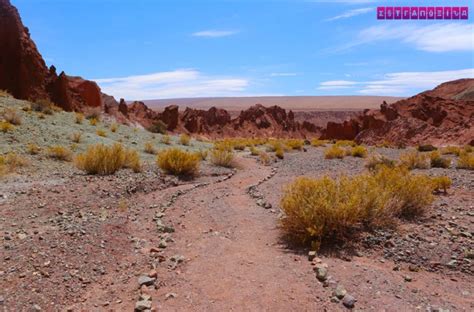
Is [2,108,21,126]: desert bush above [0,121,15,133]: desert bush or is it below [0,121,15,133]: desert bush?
above

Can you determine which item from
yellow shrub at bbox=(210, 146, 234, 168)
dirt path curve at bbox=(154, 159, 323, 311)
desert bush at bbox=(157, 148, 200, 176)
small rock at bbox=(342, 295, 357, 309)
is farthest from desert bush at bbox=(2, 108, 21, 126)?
small rock at bbox=(342, 295, 357, 309)

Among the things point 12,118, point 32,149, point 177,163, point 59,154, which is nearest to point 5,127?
point 12,118

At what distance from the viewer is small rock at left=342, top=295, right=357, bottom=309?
4.13 meters

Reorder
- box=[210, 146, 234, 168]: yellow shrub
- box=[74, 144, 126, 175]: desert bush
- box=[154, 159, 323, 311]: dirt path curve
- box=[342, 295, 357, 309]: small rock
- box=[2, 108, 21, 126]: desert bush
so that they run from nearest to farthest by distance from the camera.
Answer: box=[342, 295, 357, 309]: small rock → box=[154, 159, 323, 311]: dirt path curve → box=[74, 144, 126, 175]: desert bush → box=[210, 146, 234, 168]: yellow shrub → box=[2, 108, 21, 126]: desert bush

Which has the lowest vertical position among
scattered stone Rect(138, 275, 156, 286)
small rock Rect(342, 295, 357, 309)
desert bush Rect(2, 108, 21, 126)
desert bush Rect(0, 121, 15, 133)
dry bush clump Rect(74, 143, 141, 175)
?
small rock Rect(342, 295, 357, 309)

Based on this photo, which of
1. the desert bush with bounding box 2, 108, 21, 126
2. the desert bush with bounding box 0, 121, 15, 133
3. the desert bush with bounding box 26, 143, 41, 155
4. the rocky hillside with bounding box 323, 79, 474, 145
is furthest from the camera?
the rocky hillside with bounding box 323, 79, 474, 145

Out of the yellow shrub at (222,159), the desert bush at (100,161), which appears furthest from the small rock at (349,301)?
the yellow shrub at (222,159)

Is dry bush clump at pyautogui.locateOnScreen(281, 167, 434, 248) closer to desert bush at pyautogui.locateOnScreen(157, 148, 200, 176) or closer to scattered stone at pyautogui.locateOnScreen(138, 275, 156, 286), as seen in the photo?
scattered stone at pyautogui.locateOnScreen(138, 275, 156, 286)

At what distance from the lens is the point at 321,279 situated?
4.75m

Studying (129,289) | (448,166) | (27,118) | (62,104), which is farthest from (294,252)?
(62,104)

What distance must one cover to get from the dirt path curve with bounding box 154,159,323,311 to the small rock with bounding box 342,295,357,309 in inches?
10.1

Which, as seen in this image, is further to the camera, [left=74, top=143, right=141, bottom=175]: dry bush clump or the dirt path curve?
[left=74, top=143, right=141, bottom=175]: dry bush clump

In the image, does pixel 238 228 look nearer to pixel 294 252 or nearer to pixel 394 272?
pixel 294 252

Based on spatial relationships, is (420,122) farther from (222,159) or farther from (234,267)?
(234,267)
